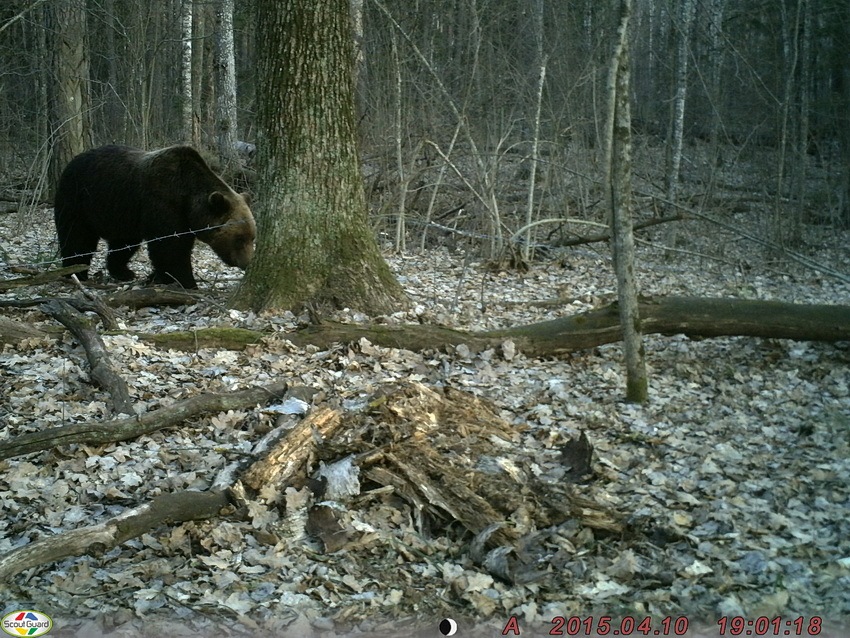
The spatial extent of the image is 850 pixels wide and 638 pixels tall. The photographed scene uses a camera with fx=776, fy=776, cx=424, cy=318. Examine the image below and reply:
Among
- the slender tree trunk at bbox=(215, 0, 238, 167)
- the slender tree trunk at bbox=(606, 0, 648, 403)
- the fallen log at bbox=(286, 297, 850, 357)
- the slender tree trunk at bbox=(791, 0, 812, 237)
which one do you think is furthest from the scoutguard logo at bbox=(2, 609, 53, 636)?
the slender tree trunk at bbox=(215, 0, 238, 167)

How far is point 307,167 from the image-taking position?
7.18 metres

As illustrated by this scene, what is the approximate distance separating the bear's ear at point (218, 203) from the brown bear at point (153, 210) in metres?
0.01

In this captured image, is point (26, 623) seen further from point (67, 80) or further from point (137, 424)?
point (67, 80)

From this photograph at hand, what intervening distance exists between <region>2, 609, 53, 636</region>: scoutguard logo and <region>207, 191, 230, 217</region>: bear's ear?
645 centimetres

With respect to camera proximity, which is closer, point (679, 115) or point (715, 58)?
point (679, 115)

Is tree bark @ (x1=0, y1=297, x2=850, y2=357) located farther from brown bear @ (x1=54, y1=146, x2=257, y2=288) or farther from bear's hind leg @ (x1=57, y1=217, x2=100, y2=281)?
bear's hind leg @ (x1=57, y1=217, x2=100, y2=281)

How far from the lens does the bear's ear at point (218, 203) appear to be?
9.07m

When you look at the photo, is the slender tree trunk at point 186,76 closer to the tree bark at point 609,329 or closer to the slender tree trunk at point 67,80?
the slender tree trunk at point 67,80

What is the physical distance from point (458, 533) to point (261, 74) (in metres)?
4.91

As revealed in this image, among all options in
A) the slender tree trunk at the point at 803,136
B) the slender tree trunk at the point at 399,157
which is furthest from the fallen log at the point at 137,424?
the slender tree trunk at the point at 803,136

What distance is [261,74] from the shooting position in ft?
23.6

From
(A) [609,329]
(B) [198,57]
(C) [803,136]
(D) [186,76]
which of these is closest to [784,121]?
(C) [803,136]

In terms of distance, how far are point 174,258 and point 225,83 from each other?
29.3 ft

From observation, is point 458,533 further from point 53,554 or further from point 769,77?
point 769,77
